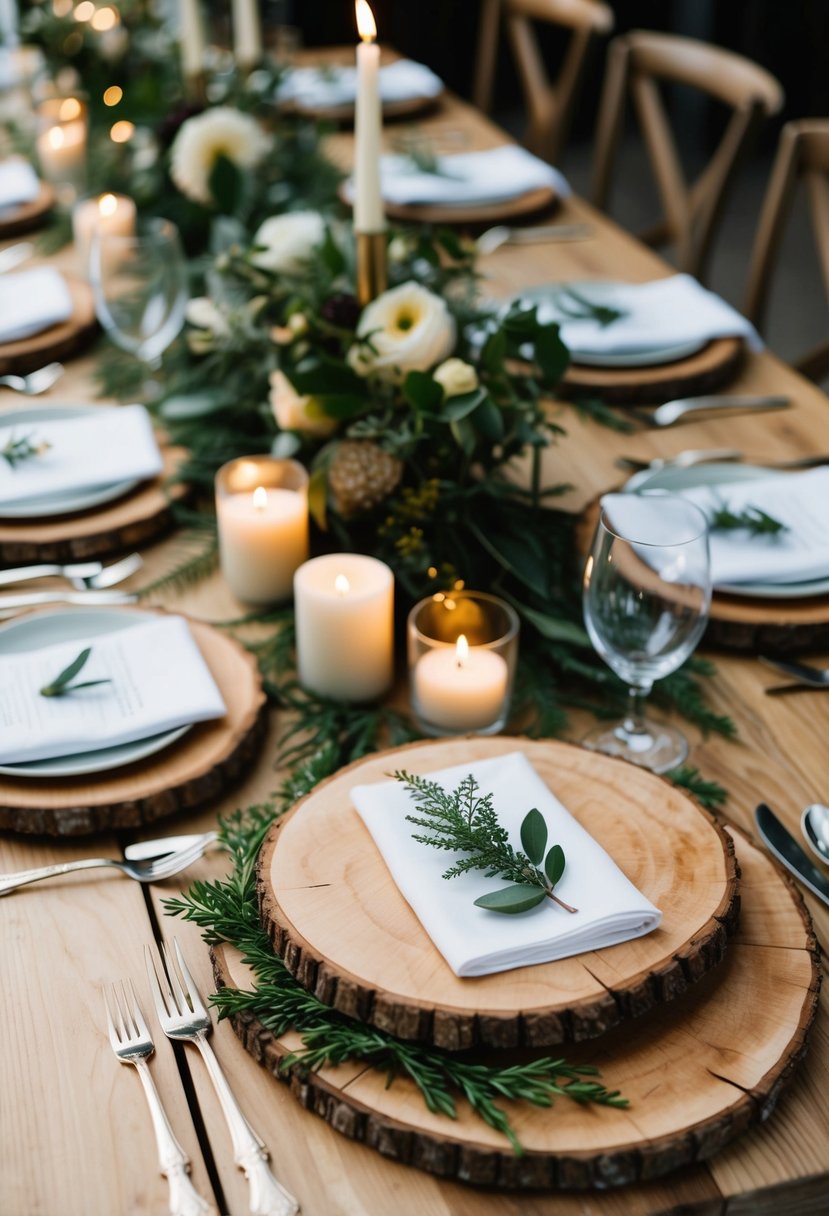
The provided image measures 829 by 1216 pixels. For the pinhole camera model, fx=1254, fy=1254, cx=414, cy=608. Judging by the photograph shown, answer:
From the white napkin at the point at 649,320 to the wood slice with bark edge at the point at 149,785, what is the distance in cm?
82

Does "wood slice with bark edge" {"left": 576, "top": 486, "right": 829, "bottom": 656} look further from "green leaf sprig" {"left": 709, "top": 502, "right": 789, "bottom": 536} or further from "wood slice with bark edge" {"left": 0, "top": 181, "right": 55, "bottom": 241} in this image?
"wood slice with bark edge" {"left": 0, "top": 181, "right": 55, "bottom": 241}

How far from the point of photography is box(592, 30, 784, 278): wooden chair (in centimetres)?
221

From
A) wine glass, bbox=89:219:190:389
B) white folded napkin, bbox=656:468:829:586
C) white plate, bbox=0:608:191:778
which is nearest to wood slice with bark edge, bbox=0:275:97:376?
wine glass, bbox=89:219:190:389

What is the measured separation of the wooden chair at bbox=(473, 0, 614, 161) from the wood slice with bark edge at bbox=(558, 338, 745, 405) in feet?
4.46

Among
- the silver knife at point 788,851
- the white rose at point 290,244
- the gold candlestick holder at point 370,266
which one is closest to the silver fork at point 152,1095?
the silver knife at point 788,851

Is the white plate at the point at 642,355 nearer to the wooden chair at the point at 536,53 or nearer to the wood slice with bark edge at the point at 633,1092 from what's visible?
the wood slice with bark edge at the point at 633,1092

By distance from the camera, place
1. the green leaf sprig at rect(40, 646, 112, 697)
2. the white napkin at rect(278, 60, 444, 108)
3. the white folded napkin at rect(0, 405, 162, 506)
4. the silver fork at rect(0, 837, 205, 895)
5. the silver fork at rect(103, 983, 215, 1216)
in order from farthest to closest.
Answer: the white napkin at rect(278, 60, 444, 108) → the white folded napkin at rect(0, 405, 162, 506) → the green leaf sprig at rect(40, 646, 112, 697) → the silver fork at rect(0, 837, 205, 895) → the silver fork at rect(103, 983, 215, 1216)

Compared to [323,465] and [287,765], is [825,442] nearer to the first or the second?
[323,465]

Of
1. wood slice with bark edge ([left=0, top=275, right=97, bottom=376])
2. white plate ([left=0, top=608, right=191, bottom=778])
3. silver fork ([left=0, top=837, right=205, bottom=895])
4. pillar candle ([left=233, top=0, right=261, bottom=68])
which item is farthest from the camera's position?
pillar candle ([left=233, top=0, right=261, bottom=68])

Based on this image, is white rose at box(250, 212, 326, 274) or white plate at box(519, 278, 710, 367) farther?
white plate at box(519, 278, 710, 367)

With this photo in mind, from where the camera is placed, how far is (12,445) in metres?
1.37

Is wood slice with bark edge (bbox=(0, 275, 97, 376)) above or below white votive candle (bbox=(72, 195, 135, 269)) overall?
below

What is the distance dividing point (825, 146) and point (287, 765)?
145 centimetres

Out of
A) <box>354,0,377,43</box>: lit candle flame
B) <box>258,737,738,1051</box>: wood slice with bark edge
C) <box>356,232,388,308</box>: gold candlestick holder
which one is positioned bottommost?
<box>258,737,738,1051</box>: wood slice with bark edge
